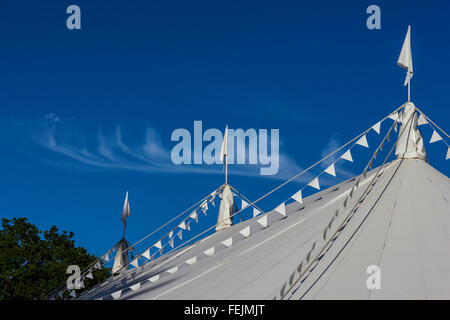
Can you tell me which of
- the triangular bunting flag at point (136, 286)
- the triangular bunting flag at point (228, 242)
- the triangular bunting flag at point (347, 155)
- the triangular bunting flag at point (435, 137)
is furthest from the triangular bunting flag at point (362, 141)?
the triangular bunting flag at point (136, 286)

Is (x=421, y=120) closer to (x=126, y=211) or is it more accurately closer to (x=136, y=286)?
(x=136, y=286)

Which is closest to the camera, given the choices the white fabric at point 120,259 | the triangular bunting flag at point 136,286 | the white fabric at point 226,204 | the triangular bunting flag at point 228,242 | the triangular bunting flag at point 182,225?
the triangular bunting flag at point 136,286

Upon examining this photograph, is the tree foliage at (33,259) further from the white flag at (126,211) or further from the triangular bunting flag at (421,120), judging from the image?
the triangular bunting flag at (421,120)

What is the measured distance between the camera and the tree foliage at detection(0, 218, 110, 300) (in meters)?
20.1

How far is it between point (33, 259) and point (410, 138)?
18260 mm

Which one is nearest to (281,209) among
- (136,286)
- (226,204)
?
(136,286)

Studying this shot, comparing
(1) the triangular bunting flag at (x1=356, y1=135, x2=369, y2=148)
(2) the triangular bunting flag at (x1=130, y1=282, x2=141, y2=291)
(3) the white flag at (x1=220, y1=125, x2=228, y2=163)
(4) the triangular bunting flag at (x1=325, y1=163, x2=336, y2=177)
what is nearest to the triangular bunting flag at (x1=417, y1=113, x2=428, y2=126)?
(1) the triangular bunting flag at (x1=356, y1=135, x2=369, y2=148)

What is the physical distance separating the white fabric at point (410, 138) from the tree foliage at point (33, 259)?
16.5 metres

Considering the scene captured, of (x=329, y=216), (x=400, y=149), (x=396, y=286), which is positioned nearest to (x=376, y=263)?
(x=396, y=286)

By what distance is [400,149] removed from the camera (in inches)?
289

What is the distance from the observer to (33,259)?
21234 millimetres

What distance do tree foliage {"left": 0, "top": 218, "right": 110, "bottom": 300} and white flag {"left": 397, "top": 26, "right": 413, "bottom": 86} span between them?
16805 mm

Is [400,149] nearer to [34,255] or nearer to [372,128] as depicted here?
[372,128]

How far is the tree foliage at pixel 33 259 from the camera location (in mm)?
20078
